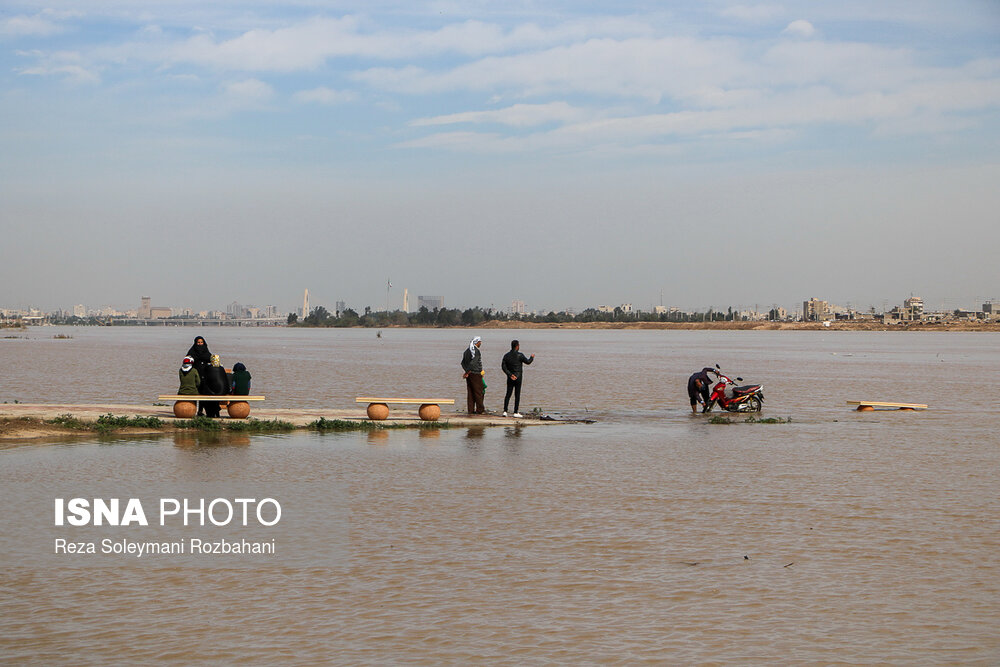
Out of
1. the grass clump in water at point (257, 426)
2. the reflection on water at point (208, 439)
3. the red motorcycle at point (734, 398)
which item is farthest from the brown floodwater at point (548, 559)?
the red motorcycle at point (734, 398)

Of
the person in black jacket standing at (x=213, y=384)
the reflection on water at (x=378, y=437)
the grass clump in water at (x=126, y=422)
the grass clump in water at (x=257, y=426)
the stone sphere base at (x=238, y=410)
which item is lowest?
the reflection on water at (x=378, y=437)

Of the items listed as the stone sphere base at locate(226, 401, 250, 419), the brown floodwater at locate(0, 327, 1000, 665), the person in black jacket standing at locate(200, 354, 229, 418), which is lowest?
the brown floodwater at locate(0, 327, 1000, 665)

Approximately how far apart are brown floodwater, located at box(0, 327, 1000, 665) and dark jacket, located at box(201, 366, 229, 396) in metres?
1.70

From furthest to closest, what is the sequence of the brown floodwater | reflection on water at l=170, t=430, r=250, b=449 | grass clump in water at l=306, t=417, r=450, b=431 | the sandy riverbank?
grass clump in water at l=306, t=417, r=450, b=431 < the sandy riverbank < reflection on water at l=170, t=430, r=250, b=449 < the brown floodwater

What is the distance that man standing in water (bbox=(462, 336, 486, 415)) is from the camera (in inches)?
878

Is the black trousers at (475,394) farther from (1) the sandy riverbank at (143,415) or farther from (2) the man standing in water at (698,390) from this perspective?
(2) the man standing in water at (698,390)

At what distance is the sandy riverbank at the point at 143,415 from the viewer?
19.3 m

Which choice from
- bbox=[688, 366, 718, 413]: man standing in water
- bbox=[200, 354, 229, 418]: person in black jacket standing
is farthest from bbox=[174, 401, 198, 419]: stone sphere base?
bbox=[688, 366, 718, 413]: man standing in water

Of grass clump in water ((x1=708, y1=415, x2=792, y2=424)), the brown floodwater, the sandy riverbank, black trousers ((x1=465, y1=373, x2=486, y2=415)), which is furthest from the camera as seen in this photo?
grass clump in water ((x1=708, y1=415, x2=792, y2=424))

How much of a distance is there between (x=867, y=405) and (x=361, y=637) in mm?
24843

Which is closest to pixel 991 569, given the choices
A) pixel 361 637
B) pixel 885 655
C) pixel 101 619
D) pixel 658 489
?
pixel 885 655

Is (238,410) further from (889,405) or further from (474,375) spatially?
(889,405)

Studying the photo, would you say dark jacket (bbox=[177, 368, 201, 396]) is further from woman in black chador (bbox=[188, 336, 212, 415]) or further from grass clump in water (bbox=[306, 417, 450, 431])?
grass clump in water (bbox=[306, 417, 450, 431])

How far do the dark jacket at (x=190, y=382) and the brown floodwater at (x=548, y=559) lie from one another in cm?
172
